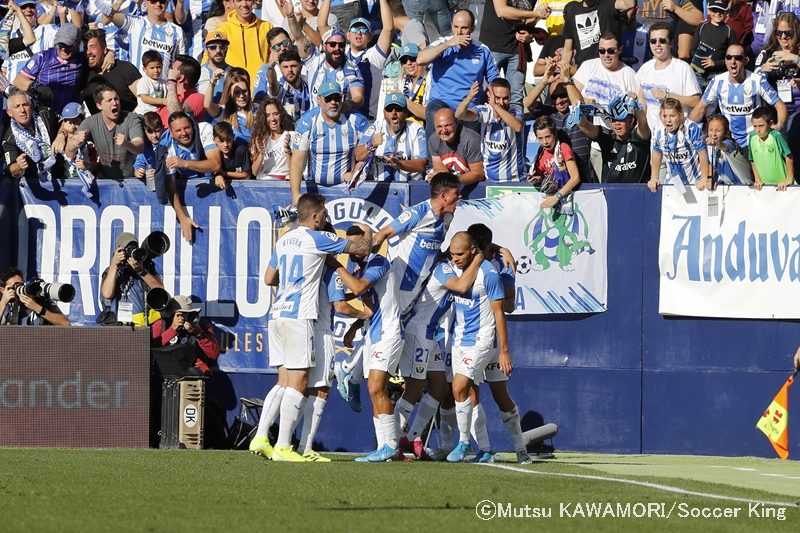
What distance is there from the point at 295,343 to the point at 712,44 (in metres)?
7.79

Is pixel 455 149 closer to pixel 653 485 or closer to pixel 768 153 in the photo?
pixel 768 153

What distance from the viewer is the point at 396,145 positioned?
15.8 meters

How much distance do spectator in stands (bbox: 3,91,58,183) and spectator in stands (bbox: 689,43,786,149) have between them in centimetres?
745

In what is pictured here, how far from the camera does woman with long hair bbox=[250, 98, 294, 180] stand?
15906mm

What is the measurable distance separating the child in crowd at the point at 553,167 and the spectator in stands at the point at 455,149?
64cm

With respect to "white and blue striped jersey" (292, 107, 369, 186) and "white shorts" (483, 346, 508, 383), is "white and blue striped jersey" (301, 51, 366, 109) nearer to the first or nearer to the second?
"white and blue striped jersey" (292, 107, 369, 186)

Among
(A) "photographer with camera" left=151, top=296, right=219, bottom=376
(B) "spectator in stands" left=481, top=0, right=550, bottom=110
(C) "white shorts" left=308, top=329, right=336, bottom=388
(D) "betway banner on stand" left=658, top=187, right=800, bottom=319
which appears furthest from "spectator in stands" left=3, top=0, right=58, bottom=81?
(D) "betway banner on stand" left=658, top=187, right=800, bottom=319

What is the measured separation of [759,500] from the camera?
31.4 feet

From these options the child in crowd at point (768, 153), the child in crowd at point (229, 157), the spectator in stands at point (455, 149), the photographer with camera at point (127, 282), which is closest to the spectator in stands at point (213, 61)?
the child in crowd at point (229, 157)

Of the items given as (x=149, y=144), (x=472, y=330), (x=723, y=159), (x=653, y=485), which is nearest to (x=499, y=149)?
(x=723, y=159)

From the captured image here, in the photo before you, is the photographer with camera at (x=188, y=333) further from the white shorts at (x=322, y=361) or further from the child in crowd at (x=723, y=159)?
the child in crowd at (x=723, y=159)

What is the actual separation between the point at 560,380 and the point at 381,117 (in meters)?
3.82

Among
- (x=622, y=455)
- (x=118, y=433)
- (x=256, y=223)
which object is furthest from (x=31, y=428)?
(x=622, y=455)

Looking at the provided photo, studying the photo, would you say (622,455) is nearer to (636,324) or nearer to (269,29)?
(636,324)
